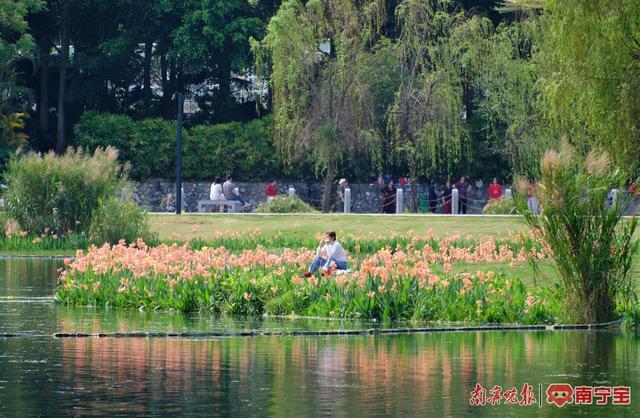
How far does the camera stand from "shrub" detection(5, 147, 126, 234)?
1646 inches

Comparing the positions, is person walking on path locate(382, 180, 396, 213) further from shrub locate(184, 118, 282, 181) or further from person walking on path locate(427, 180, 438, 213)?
shrub locate(184, 118, 282, 181)

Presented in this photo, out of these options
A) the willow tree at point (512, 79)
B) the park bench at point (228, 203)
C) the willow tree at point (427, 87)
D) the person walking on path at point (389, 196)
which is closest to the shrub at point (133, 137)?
the park bench at point (228, 203)

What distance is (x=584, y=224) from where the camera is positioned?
19984 millimetres

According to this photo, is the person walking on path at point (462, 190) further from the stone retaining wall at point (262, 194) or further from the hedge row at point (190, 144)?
the hedge row at point (190, 144)

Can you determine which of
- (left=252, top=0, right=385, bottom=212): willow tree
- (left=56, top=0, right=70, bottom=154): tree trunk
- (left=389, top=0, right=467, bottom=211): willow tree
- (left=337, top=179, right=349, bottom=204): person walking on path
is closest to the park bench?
(left=252, top=0, right=385, bottom=212): willow tree

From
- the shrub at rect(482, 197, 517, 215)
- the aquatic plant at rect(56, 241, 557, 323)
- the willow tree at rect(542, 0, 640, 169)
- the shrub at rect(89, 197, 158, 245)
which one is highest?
the willow tree at rect(542, 0, 640, 169)

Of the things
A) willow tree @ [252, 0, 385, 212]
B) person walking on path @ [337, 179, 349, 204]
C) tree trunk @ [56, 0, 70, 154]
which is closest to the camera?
willow tree @ [252, 0, 385, 212]

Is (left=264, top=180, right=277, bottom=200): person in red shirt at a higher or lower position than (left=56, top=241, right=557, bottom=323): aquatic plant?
higher

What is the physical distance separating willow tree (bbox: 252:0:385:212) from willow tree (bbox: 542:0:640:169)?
92.2ft

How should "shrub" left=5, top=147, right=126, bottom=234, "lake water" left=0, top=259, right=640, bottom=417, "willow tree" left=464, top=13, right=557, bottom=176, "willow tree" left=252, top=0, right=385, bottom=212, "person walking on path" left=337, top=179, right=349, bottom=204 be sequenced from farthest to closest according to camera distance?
"person walking on path" left=337, top=179, right=349, bottom=204 → "willow tree" left=252, top=0, right=385, bottom=212 → "willow tree" left=464, top=13, right=557, bottom=176 → "shrub" left=5, top=147, right=126, bottom=234 → "lake water" left=0, top=259, right=640, bottom=417

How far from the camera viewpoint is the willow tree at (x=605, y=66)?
99.5ft

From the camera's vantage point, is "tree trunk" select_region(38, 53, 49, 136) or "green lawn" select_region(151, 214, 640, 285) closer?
"green lawn" select_region(151, 214, 640, 285)

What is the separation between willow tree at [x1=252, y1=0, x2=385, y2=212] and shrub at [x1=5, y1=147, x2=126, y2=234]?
17635 millimetres

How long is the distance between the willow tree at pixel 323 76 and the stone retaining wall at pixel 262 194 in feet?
13.0
